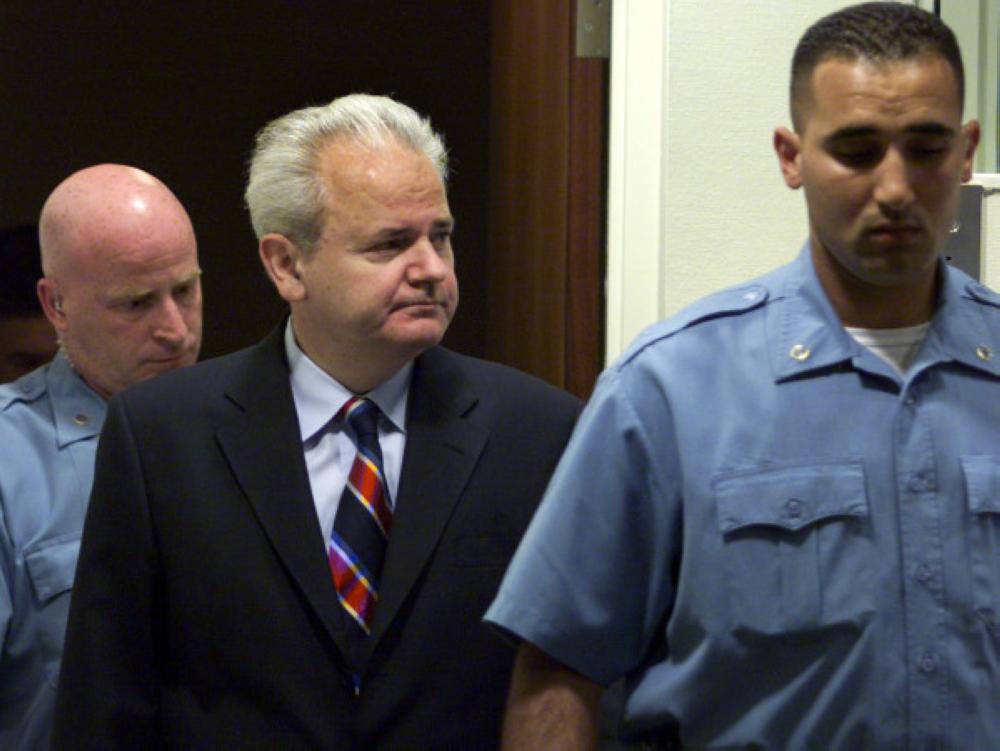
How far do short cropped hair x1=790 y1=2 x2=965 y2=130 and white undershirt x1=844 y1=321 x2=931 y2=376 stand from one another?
20cm

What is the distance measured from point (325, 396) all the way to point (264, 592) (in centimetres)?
23

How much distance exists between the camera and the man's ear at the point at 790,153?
1396 millimetres

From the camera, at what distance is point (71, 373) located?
199cm

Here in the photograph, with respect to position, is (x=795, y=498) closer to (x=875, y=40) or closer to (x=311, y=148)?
(x=875, y=40)

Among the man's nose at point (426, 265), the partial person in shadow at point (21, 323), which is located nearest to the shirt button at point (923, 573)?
the man's nose at point (426, 265)

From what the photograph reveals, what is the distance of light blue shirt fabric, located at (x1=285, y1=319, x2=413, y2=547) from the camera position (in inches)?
66.9

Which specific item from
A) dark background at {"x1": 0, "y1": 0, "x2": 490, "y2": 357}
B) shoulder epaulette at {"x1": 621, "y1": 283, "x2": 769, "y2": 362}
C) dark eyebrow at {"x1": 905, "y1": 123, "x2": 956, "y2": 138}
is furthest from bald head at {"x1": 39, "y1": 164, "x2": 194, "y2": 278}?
dark background at {"x1": 0, "y1": 0, "x2": 490, "y2": 357}

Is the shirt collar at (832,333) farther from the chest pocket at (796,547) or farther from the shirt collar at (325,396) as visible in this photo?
the shirt collar at (325,396)

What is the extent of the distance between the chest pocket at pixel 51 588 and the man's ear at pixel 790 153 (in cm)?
94

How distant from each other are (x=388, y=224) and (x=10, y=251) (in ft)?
5.17

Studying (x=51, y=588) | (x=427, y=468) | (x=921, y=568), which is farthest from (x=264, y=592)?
(x=921, y=568)

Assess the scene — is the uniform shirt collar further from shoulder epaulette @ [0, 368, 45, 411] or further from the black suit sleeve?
the black suit sleeve

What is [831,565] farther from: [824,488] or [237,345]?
[237,345]

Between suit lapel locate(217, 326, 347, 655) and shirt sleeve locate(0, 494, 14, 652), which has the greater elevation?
suit lapel locate(217, 326, 347, 655)
